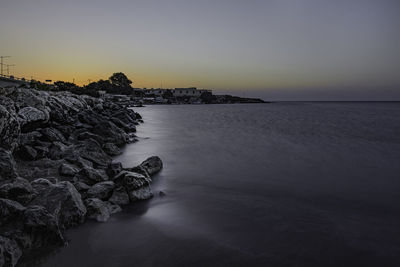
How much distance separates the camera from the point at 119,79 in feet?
403

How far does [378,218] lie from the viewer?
517 centimetres

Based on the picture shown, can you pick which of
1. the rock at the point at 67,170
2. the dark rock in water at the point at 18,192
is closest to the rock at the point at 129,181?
the rock at the point at 67,170

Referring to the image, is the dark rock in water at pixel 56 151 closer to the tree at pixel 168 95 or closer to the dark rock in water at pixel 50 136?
the dark rock in water at pixel 50 136

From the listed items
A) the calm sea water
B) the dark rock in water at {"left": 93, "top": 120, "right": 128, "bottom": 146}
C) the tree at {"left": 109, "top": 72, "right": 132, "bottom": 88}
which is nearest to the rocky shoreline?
the calm sea water

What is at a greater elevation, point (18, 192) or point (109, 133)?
point (18, 192)

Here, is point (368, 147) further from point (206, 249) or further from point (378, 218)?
point (206, 249)

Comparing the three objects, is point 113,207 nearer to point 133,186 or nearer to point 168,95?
point 133,186

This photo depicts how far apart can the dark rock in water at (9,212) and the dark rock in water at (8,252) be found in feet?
1.44

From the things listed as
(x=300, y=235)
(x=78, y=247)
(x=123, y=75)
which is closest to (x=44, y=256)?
(x=78, y=247)

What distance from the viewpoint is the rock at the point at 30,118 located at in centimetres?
941

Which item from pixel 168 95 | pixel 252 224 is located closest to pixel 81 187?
pixel 252 224

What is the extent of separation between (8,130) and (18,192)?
3114mm

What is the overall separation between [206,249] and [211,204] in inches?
71.8

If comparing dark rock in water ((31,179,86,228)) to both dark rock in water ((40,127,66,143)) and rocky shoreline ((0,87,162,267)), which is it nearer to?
rocky shoreline ((0,87,162,267))
